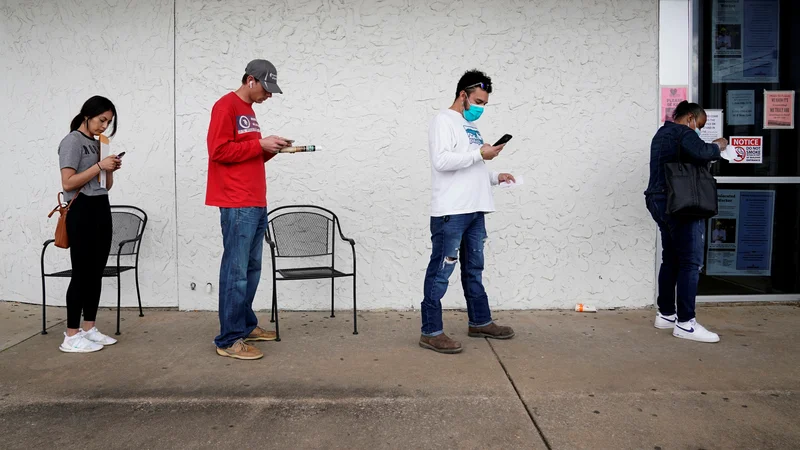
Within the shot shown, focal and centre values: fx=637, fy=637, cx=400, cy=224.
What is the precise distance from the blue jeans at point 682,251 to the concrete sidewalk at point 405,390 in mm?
312

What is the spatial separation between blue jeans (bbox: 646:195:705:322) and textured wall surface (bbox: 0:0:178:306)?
3.81 metres

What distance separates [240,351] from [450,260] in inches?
56.9

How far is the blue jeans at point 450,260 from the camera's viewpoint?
409cm

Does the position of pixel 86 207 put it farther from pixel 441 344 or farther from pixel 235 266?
pixel 441 344

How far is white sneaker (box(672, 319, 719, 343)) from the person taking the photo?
171 inches

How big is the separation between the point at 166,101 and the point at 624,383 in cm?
404

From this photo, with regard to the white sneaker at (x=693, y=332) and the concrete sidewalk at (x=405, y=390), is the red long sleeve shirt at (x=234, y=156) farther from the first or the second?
the white sneaker at (x=693, y=332)

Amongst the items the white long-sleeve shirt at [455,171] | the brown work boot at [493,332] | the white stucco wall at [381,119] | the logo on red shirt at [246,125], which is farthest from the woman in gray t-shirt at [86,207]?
the brown work boot at [493,332]

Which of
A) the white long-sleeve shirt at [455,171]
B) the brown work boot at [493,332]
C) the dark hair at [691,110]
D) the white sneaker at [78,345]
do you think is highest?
the dark hair at [691,110]

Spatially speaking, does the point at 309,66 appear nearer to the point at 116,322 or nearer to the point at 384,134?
the point at 384,134

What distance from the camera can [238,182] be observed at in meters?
3.90

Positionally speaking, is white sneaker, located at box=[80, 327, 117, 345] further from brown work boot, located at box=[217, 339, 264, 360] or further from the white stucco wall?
the white stucco wall

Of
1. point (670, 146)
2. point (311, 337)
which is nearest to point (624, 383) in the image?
point (670, 146)

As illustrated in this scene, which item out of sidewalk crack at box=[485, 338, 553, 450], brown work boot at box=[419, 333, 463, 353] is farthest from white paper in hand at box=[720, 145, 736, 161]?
brown work boot at box=[419, 333, 463, 353]
